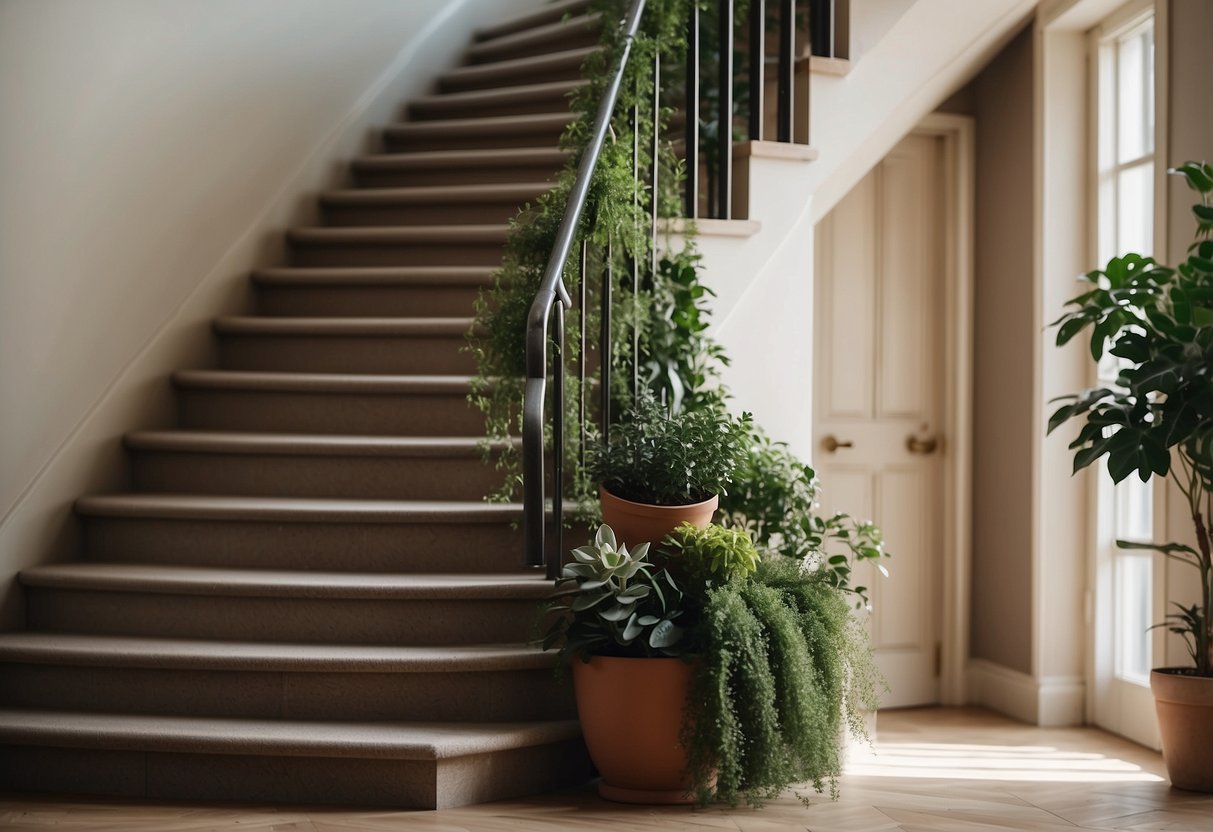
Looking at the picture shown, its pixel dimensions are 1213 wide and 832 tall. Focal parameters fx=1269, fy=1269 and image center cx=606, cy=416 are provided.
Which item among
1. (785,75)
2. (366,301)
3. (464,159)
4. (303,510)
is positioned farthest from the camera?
(464,159)

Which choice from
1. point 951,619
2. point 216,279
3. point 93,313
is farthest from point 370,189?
point 951,619

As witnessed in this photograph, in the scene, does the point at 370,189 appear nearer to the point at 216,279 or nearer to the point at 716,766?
the point at 216,279

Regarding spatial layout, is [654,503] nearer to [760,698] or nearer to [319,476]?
[760,698]

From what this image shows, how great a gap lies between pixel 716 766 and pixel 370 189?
124 inches

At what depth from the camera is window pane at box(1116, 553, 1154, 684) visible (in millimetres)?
4211

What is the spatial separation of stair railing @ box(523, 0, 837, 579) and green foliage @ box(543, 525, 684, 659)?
143mm

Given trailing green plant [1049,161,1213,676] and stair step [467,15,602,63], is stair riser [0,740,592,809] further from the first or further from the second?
stair step [467,15,602,63]

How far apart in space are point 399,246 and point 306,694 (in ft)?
6.90

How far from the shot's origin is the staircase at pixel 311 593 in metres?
2.93

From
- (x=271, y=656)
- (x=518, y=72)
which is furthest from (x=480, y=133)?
(x=271, y=656)

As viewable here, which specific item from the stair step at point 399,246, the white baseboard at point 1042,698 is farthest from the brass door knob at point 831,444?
the stair step at point 399,246

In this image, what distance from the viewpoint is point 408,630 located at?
3260 mm

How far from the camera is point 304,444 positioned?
12.3ft

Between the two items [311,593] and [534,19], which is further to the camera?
[534,19]
